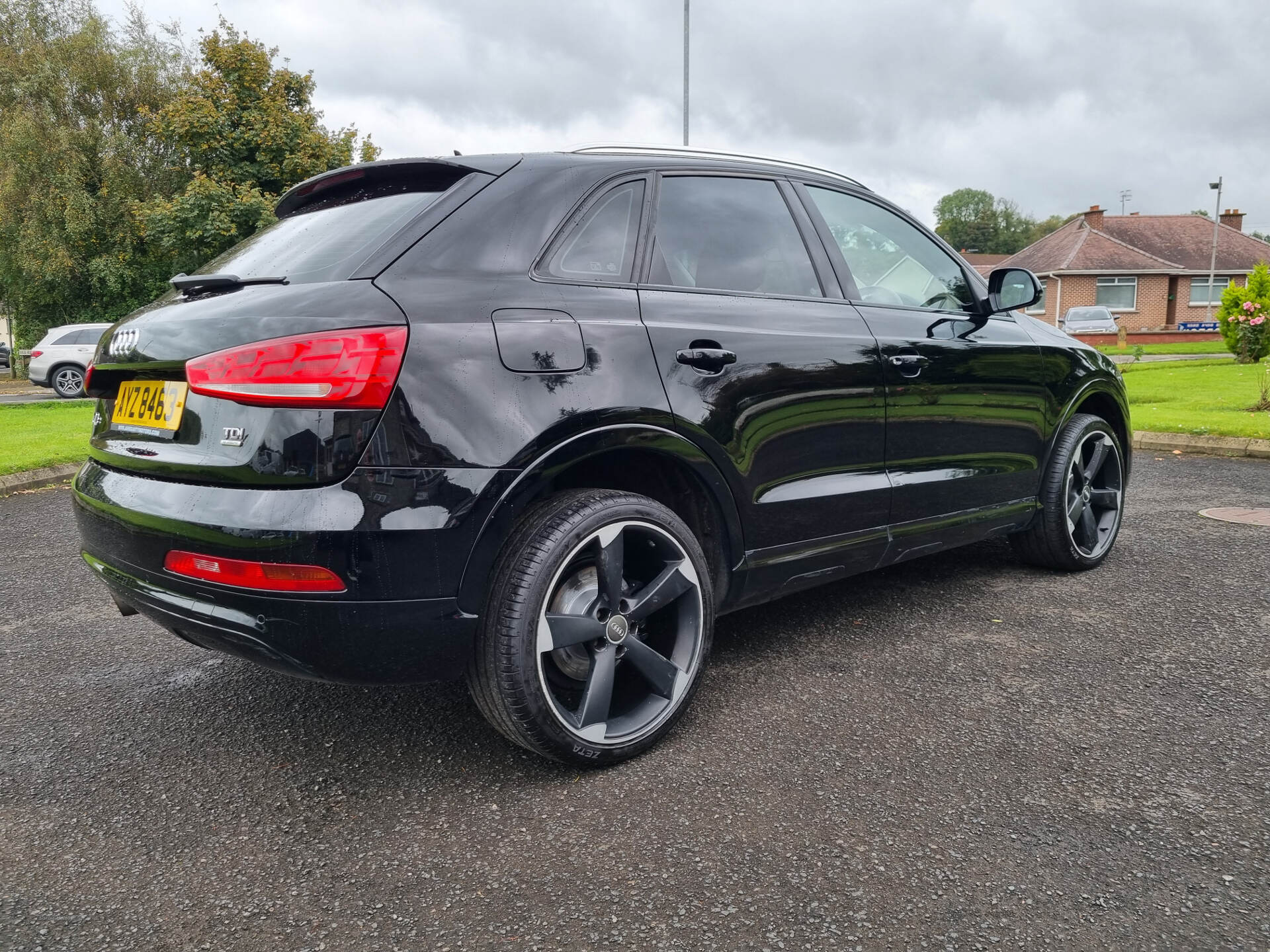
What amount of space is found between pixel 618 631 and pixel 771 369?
95 cm

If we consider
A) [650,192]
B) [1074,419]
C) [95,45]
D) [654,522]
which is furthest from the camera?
[95,45]

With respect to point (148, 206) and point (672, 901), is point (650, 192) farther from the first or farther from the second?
point (148, 206)

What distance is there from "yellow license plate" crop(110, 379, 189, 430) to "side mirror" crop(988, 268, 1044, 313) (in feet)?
10.1

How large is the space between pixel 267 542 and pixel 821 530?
1780 millimetres

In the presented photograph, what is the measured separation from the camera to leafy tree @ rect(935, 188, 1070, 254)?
99.9 metres

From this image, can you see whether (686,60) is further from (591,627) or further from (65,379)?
(65,379)

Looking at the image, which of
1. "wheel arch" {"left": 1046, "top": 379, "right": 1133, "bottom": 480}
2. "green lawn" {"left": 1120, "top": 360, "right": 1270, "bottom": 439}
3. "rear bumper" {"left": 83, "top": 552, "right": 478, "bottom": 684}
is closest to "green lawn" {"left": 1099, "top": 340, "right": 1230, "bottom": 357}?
"green lawn" {"left": 1120, "top": 360, "right": 1270, "bottom": 439}

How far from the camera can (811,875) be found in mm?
2117

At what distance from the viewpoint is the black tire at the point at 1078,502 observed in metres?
4.38

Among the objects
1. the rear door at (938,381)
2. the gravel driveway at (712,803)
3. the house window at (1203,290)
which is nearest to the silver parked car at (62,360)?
the gravel driveway at (712,803)

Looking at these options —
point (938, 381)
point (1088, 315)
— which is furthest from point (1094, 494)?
point (1088, 315)

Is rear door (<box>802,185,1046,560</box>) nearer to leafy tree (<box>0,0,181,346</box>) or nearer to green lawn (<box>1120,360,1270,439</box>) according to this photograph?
green lawn (<box>1120,360,1270,439</box>)

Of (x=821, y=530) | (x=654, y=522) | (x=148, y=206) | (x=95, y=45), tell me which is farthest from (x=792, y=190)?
(x=95, y=45)

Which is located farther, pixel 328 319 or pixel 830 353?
pixel 830 353
